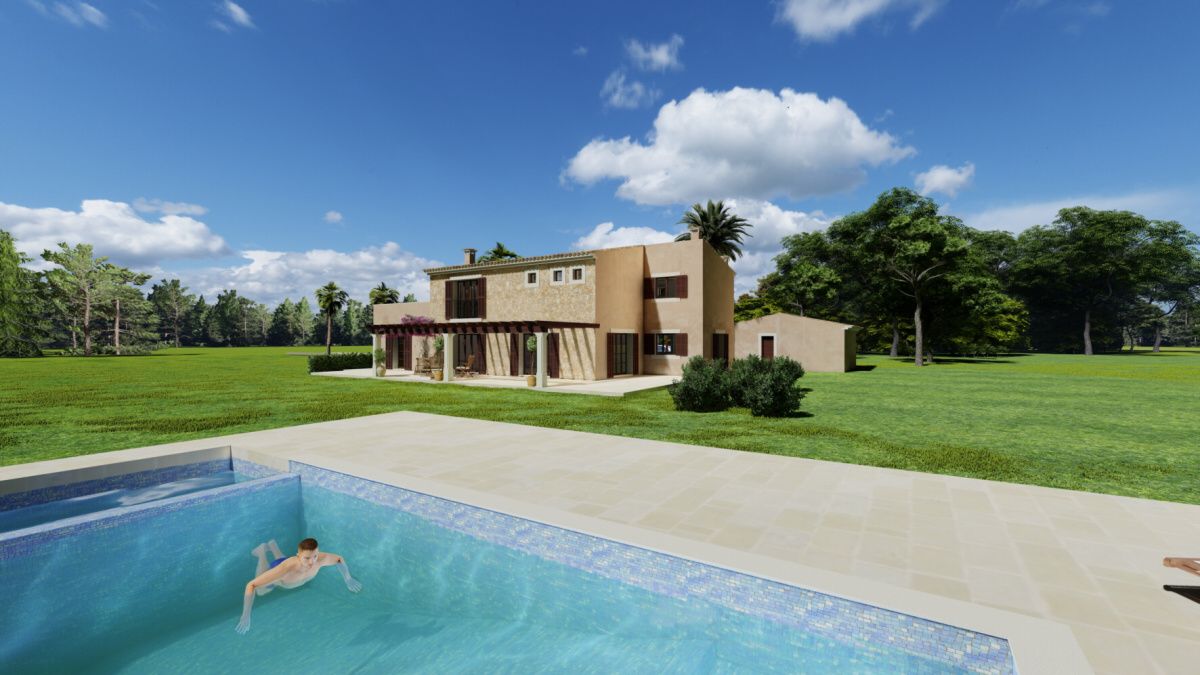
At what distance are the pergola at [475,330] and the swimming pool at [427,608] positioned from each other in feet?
45.2

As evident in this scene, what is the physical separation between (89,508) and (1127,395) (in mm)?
27006

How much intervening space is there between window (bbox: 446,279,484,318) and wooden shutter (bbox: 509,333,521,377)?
9.94ft

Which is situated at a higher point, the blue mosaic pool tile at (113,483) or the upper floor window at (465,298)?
the upper floor window at (465,298)

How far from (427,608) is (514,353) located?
19.2 m

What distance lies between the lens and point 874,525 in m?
4.61

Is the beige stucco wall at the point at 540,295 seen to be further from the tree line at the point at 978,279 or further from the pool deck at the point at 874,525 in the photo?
the tree line at the point at 978,279

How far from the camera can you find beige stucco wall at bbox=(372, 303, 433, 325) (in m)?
28.4

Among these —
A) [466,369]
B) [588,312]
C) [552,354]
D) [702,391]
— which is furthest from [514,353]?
[702,391]

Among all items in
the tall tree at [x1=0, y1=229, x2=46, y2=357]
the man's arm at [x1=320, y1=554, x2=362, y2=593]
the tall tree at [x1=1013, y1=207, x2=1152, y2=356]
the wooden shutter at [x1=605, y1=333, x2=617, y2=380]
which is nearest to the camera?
the man's arm at [x1=320, y1=554, x2=362, y2=593]

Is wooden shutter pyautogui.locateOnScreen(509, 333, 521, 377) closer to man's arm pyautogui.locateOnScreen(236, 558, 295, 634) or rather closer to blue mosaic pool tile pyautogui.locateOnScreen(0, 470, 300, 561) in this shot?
blue mosaic pool tile pyautogui.locateOnScreen(0, 470, 300, 561)

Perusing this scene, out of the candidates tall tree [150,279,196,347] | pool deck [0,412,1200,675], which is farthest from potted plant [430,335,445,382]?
tall tree [150,279,196,347]

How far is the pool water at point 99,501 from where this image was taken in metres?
5.61


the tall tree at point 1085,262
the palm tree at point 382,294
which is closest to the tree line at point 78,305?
the palm tree at point 382,294

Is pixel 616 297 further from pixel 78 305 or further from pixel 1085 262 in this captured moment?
pixel 1085 262
